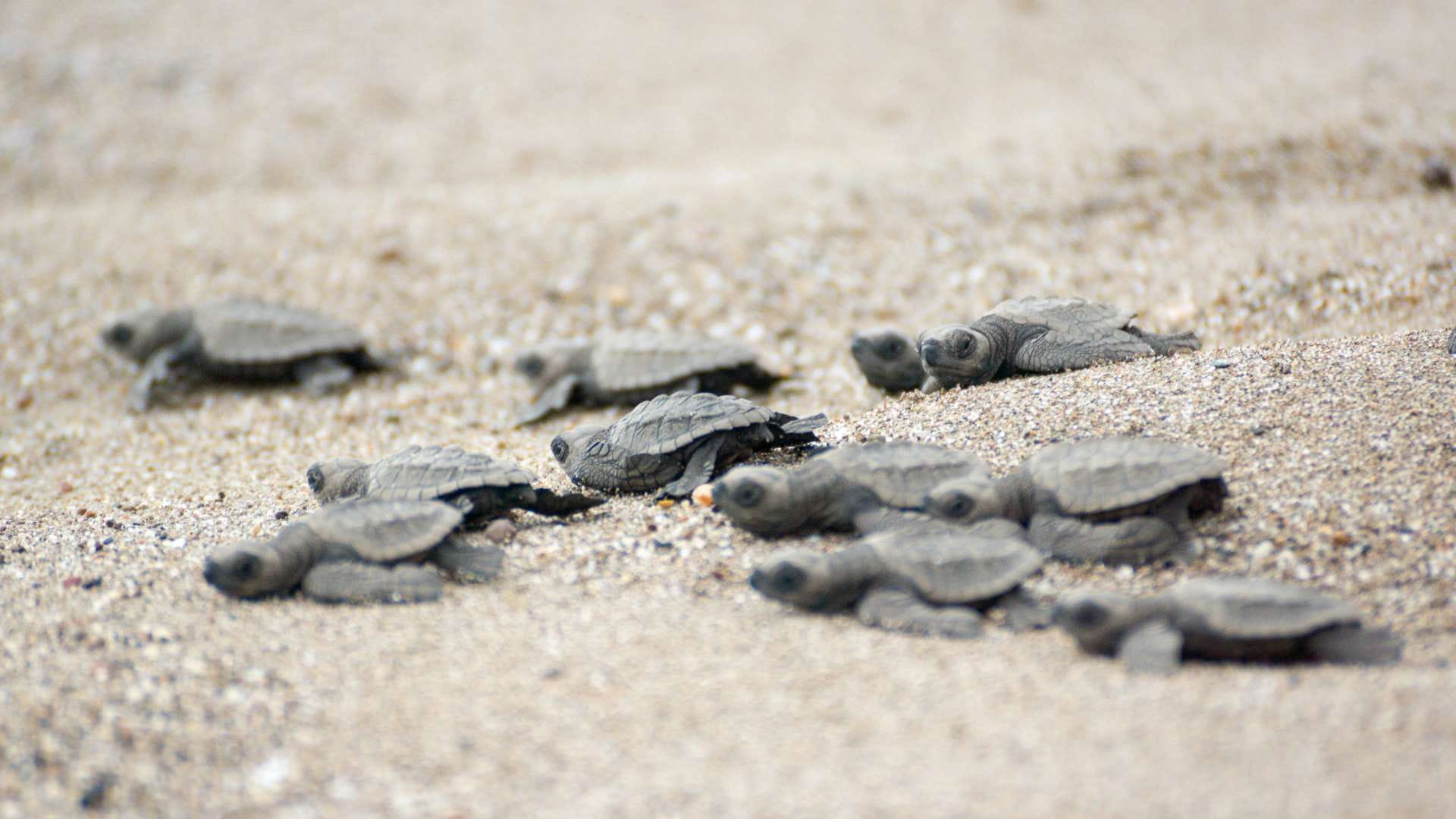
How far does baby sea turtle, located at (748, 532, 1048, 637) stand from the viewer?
9.53 feet

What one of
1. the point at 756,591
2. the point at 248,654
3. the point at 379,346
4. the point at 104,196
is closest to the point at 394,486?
the point at 248,654

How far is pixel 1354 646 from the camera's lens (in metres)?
2.59

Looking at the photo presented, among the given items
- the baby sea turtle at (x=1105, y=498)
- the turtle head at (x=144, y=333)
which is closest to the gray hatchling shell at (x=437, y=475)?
the baby sea turtle at (x=1105, y=498)

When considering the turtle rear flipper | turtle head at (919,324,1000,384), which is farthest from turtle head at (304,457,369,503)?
the turtle rear flipper

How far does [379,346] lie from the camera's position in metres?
6.31

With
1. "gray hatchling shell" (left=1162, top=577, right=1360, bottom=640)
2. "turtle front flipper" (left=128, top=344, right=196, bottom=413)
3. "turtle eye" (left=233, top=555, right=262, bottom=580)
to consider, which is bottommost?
"turtle front flipper" (left=128, top=344, right=196, bottom=413)

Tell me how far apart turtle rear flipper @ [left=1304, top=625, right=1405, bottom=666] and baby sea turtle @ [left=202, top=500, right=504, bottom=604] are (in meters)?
2.52

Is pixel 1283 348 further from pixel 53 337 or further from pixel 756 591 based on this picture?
pixel 53 337

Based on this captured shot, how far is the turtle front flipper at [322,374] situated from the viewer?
Result: 5.92 meters

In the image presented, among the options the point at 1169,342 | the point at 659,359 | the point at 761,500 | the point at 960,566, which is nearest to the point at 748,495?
the point at 761,500

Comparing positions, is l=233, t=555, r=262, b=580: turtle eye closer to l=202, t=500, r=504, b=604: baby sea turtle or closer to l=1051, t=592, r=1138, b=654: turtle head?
l=202, t=500, r=504, b=604: baby sea turtle

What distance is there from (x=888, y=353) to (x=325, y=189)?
19.3 ft

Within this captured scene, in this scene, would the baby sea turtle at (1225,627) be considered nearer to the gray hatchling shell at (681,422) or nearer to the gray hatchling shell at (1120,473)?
the gray hatchling shell at (1120,473)

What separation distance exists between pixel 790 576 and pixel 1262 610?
1287 mm
